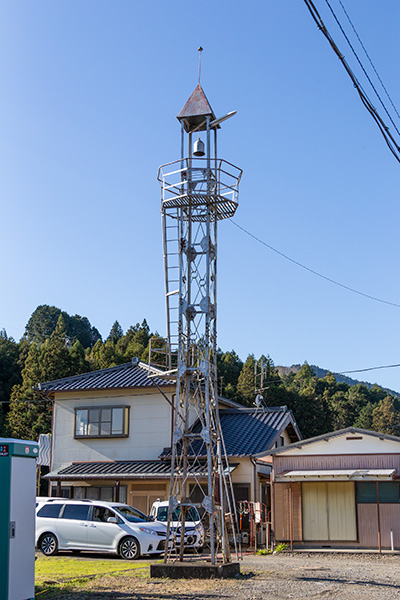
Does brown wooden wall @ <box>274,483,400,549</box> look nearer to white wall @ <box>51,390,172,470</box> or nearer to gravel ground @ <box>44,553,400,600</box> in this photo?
gravel ground @ <box>44,553,400,600</box>

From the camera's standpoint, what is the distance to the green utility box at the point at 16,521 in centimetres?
989

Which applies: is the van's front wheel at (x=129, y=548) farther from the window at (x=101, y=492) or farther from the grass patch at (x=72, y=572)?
the window at (x=101, y=492)

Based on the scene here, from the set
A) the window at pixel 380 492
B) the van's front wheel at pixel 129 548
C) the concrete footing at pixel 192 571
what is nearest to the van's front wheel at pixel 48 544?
the van's front wheel at pixel 129 548

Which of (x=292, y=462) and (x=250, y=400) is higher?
(x=250, y=400)

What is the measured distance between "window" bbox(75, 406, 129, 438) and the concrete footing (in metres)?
14.6

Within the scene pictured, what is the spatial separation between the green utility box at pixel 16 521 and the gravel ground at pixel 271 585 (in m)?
1.26

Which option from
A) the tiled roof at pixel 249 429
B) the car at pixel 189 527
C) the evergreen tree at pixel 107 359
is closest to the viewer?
the car at pixel 189 527

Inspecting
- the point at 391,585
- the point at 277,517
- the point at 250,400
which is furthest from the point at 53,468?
the point at 250,400

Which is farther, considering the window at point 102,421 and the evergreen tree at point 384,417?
the evergreen tree at point 384,417

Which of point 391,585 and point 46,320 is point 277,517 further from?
point 46,320

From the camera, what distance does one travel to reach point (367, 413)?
246 ft

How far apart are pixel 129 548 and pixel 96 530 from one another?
1.10 meters

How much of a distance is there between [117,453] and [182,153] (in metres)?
15.9

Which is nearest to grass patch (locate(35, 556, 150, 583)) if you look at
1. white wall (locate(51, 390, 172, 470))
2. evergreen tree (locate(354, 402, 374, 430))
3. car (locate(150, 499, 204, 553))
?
car (locate(150, 499, 204, 553))
